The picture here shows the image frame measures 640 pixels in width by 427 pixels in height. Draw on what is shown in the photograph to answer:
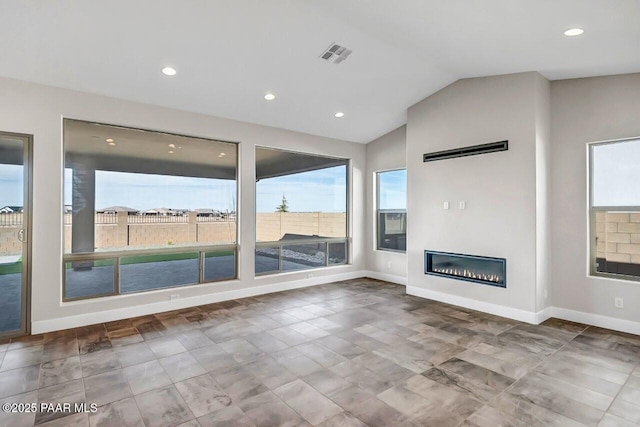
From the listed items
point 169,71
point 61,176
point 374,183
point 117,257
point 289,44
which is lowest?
point 117,257

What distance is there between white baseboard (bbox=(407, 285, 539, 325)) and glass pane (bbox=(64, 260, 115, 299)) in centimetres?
466

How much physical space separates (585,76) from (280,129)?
178 inches

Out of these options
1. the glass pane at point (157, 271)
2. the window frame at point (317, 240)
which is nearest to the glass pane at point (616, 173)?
the window frame at point (317, 240)

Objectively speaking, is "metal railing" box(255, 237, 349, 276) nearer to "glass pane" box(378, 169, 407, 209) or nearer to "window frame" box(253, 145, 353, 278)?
"window frame" box(253, 145, 353, 278)

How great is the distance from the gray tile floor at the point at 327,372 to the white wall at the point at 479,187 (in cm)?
66

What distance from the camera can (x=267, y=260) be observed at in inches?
239

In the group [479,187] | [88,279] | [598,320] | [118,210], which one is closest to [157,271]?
[88,279]

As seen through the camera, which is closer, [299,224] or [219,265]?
[219,265]

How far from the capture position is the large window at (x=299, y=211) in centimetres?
601

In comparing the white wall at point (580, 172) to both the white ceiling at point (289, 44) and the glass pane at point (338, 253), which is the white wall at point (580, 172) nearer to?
the white ceiling at point (289, 44)

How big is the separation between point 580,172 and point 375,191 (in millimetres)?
3640

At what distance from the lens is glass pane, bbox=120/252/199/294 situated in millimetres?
4691

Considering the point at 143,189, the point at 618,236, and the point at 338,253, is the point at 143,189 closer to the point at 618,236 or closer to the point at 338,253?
the point at 338,253

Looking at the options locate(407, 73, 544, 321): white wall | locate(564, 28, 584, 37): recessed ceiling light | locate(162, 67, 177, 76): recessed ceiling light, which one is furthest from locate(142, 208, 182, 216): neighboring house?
locate(564, 28, 584, 37): recessed ceiling light
